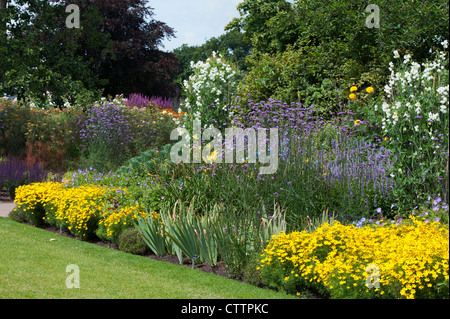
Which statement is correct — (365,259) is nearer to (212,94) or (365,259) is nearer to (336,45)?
(212,94)

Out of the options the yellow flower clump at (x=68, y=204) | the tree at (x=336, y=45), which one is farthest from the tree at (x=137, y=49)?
the yellow flower clump at (x=68, y=204)

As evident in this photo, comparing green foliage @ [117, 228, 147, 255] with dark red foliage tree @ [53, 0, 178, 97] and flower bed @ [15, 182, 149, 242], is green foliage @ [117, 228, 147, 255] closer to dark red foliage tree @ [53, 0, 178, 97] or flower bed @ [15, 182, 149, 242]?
flower bed @ [15, 182, 149, 242]

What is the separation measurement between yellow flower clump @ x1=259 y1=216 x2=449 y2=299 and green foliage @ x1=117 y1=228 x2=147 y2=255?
73.4 inches

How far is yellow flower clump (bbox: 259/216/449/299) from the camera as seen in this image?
369 centimetres

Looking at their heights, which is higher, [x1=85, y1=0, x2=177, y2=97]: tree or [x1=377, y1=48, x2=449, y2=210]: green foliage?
[x1=85, y1=0, x2=177, y2=97]: tree

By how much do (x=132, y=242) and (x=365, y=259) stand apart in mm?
2956

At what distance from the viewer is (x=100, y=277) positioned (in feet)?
15.4

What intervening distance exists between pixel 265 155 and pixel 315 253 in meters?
2.11

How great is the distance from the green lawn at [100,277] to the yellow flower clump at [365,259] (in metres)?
0.35

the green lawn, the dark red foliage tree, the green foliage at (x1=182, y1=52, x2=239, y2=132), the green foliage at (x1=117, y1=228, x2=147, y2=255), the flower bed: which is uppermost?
the dark red foliage tree

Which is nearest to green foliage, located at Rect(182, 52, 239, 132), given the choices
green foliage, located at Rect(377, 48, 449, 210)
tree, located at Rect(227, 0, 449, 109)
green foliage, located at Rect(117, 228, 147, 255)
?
tree, located at Rect(227, 0, 449, 109)
